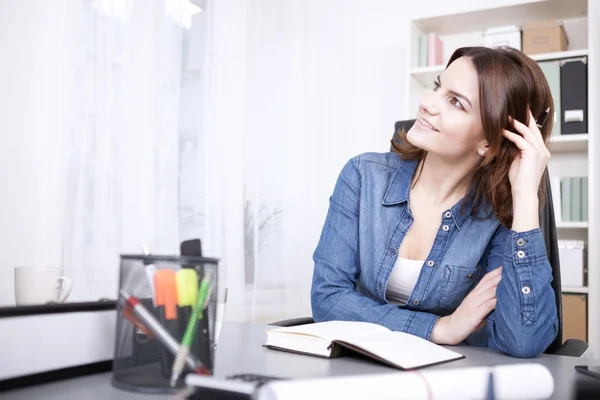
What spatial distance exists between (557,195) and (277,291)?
1.36 meters

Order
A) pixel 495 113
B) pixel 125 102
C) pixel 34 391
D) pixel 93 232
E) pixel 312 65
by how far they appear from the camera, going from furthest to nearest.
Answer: pixel 312 65 < pixel 125 102 < pixel 93 232 < pixel 495 113 < pixel 34 391

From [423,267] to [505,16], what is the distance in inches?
83.5

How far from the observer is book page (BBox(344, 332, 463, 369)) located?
0.76 meters

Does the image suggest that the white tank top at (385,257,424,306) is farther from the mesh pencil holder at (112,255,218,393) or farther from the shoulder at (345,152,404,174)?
the mesh pencil holder at (112,255,218,393)

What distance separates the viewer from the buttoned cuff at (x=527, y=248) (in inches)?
43.7

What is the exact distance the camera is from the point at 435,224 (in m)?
1.36

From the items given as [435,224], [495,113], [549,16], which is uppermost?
[549,16]

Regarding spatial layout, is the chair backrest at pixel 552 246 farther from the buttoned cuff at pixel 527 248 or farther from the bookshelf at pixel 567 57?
the bookshelf at pixel 567 57

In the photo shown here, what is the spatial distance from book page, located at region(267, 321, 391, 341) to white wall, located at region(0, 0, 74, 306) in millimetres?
743

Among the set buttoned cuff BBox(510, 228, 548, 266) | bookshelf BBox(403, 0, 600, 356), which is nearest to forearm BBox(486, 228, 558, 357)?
buttoned cuff BBox(510, 228, 548, 266)

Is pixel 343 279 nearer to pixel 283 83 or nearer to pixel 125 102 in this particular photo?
pixel 125 102

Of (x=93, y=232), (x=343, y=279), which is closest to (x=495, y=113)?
(x=343, y=279)

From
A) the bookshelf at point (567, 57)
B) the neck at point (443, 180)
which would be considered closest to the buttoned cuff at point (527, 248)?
the neck at point (443, 180)

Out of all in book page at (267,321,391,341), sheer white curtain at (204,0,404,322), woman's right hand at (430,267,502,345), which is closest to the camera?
book page at (267,321,391,341)
